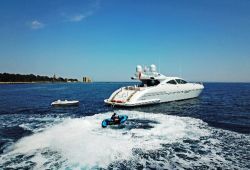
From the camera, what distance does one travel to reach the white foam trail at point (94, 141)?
9.95m

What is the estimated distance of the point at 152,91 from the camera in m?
28.2

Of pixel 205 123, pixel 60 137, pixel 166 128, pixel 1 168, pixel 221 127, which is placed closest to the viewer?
pixel 1 168

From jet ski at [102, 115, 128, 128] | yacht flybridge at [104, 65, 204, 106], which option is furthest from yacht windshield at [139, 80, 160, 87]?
jet ski at [102, 115, 128, 128]

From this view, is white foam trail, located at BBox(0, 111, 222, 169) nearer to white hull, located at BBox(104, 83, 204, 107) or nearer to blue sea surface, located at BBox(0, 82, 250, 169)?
blue sea surface, located at BBox(0, 82, 250, 169)

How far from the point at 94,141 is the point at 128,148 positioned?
2180mm

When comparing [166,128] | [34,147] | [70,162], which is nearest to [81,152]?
[70,162]

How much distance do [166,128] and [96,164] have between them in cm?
788

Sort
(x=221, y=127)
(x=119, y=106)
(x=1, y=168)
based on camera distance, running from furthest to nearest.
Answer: (x=119, y=106) → (x=221, y=127) → (x=1, y=168)

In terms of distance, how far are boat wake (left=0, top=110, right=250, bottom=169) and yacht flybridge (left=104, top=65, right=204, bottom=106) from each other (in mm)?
10705

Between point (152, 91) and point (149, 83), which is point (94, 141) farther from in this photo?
point (149, 83)

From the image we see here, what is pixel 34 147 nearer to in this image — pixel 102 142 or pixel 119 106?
pixel 102 142

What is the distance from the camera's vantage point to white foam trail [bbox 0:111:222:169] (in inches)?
392

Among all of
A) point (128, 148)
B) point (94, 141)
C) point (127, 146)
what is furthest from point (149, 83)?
point (128, 148)

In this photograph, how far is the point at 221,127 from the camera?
17.1m
